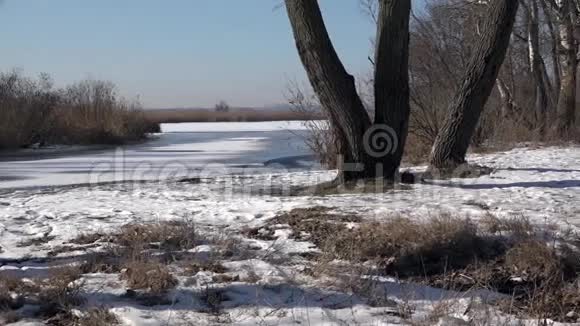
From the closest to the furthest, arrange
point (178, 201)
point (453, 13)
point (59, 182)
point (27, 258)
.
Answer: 1. point (27, 258)
2. point (178, 201)
3. point (59, 182)
4. point (453, 13)

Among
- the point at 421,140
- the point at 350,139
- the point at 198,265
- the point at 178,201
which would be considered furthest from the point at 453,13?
the point at 198,265

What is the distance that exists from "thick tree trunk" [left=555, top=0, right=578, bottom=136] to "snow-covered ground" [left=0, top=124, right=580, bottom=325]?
329 cm

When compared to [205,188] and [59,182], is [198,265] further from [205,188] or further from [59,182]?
[59,182]

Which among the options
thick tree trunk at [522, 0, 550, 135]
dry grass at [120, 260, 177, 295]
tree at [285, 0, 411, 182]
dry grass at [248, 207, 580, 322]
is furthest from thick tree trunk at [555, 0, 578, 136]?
dry grass at [120, 260, 177, 295]

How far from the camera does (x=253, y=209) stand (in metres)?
8.31

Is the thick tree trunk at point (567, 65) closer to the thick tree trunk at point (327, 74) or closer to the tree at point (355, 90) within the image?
the tree at point (355, 90)

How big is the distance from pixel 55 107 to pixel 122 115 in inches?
196

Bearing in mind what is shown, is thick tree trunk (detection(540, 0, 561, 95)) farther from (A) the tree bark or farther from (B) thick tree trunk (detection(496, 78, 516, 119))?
(A) the tree bark

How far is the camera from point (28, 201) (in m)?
9.77

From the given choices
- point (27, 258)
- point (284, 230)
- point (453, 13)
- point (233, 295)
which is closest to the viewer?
point (233, 295)

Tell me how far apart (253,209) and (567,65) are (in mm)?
13978

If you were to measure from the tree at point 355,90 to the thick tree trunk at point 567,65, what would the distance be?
10.2 meters

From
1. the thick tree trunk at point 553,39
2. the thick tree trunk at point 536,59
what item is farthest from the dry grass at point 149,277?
the thick tree trunk at point 553,39

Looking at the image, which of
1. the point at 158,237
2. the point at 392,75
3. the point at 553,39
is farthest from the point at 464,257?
the point at 553,39
